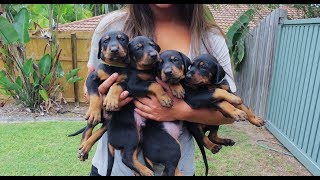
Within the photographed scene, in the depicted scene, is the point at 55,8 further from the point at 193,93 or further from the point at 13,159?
the point at 193,93

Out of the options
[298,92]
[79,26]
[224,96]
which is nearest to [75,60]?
[79,26]

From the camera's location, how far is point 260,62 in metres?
6.20

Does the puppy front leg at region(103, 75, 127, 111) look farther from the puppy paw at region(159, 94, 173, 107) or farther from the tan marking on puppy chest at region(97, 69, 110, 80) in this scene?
the puppy paw at region(159, 94, 173, 107)

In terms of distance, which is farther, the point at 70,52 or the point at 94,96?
the point at 70,52

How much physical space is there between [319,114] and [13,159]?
3.86 meters

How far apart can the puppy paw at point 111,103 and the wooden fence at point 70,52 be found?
6.12m

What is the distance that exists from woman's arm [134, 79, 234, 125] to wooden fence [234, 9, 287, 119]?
4.44 meters

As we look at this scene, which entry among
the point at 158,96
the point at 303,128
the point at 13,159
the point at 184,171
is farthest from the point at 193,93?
the point at 13,159

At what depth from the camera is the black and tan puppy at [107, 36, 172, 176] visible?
164 centimetres

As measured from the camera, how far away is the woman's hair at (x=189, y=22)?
1878 mm

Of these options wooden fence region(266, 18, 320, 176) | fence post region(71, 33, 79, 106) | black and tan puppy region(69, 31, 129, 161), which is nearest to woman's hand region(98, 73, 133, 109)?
black and tan puppy region(69, 31, 129, 161)

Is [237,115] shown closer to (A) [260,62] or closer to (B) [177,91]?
(B) [177,91]

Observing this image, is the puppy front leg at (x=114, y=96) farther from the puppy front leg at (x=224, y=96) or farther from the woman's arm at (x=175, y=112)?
the puppy front leg at (x=224, y=96)

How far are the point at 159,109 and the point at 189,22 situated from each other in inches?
21.4
